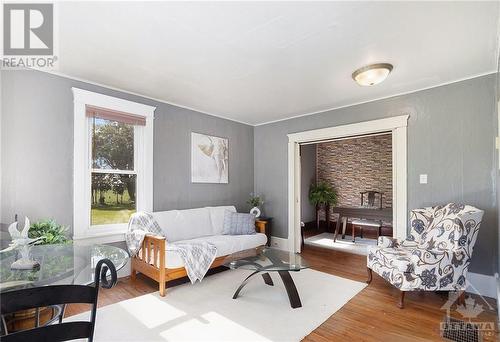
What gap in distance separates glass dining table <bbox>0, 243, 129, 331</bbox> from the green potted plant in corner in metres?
5.40

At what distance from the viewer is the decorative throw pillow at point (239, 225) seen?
3979 mm

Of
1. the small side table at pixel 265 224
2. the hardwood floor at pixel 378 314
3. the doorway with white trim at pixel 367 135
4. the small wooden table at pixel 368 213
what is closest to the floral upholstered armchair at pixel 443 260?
the hardwood floor at pixel 378 314

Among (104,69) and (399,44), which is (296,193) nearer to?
(399,44)

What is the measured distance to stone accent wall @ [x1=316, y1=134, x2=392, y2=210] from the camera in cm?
612

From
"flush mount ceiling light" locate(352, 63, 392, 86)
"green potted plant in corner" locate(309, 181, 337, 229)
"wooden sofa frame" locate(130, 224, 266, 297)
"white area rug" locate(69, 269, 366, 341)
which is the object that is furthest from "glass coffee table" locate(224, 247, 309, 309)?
"green potted plant in corner" locate(309, 181, 337, 229)

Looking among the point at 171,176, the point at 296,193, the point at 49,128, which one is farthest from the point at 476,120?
the point at 49,128

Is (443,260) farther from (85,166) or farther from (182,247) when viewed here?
(85,166)

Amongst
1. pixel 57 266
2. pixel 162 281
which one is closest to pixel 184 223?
pixel 162 281

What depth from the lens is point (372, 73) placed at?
104 inches

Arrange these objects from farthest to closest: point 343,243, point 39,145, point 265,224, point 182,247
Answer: point 343,243
point 265,224
point 182,247
point 39,145

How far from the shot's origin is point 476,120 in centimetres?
293

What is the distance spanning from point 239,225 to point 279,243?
1.17 metres

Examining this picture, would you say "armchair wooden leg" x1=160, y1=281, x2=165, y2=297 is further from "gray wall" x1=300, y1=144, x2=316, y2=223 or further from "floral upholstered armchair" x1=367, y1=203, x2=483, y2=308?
"gray wall" x1=300, y1=144, x2=316, y2=223

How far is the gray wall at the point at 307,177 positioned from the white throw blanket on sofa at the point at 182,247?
3877 mm
